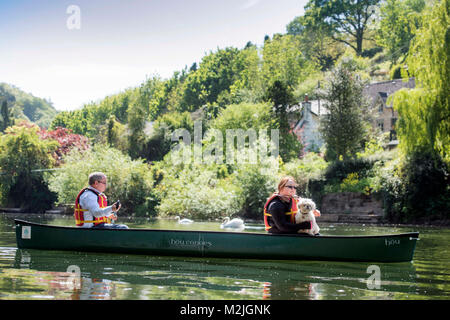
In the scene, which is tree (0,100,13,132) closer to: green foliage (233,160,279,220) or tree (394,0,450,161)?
green foliage (233,160,279,220)

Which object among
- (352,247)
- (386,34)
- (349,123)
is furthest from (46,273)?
(386,34)

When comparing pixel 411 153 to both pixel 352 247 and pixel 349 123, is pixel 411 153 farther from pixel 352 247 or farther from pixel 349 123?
pixel 352 247

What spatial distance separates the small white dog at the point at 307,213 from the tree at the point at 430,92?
13681 mm

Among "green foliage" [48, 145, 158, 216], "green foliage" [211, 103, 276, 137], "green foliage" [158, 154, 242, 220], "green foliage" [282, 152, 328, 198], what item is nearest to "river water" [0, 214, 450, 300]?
"green foliage" [282, 152, 328, 198]

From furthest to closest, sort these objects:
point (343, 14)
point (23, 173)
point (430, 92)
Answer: point (343, 14) → point (23, 173) → point (430, 92)

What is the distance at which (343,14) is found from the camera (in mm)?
71500

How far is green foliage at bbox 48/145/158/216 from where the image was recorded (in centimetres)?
3231

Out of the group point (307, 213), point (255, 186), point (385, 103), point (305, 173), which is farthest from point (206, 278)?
point (385, 103)

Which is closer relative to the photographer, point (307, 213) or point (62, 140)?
point (307, 213)

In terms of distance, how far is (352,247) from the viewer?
33.5 feet

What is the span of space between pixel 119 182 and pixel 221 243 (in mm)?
22516

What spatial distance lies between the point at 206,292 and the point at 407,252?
180 inches

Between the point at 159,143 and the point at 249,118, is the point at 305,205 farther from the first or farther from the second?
the point at 159,143

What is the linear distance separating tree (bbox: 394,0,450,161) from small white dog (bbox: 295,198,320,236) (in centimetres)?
1368
